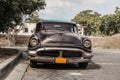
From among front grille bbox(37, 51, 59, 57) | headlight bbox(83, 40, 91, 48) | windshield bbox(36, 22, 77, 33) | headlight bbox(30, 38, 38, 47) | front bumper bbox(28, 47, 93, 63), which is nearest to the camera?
front bumper bbox(28, 47, 93, 63)

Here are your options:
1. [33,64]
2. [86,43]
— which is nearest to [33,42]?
[33,64]

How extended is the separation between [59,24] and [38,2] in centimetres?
662

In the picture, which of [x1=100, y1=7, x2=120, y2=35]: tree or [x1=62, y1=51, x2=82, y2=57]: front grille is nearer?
[x1=62, y1=51, x2=82, y2=57]: front grille

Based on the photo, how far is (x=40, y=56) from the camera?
1314 centimetres

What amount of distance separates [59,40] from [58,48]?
0.33m

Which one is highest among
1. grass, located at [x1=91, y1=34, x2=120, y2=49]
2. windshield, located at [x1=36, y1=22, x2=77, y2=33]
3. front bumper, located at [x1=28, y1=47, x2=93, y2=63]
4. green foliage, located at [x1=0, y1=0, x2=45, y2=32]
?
green foliage, located at [x1=0, y1=0, x2=45, y2=32]

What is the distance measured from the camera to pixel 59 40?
13312 mm

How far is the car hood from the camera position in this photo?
13.2 metres

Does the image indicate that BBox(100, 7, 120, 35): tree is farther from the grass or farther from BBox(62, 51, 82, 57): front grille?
A: BBox(62, 51, 82, 57): front grille

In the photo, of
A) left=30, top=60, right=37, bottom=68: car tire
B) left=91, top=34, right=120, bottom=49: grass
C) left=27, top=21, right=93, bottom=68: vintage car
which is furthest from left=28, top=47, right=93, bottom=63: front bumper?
left=91, top=34, right=120, bottom=49: grass

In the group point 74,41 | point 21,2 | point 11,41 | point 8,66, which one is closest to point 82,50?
point 74,41

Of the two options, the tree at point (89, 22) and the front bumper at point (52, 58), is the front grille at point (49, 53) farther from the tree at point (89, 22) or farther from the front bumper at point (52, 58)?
the tree at point (89, 22)

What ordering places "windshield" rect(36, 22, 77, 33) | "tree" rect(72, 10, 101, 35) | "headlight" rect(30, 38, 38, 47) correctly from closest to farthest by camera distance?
1. "headlight" rect(30, 38, 38, 47)
2. "windshield" rect(36, 22, 77, 33)
3. "tree" rect(72, 10, 101, 35)

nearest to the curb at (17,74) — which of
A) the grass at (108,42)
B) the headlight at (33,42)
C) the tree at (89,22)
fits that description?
the headlight at (33,42)
